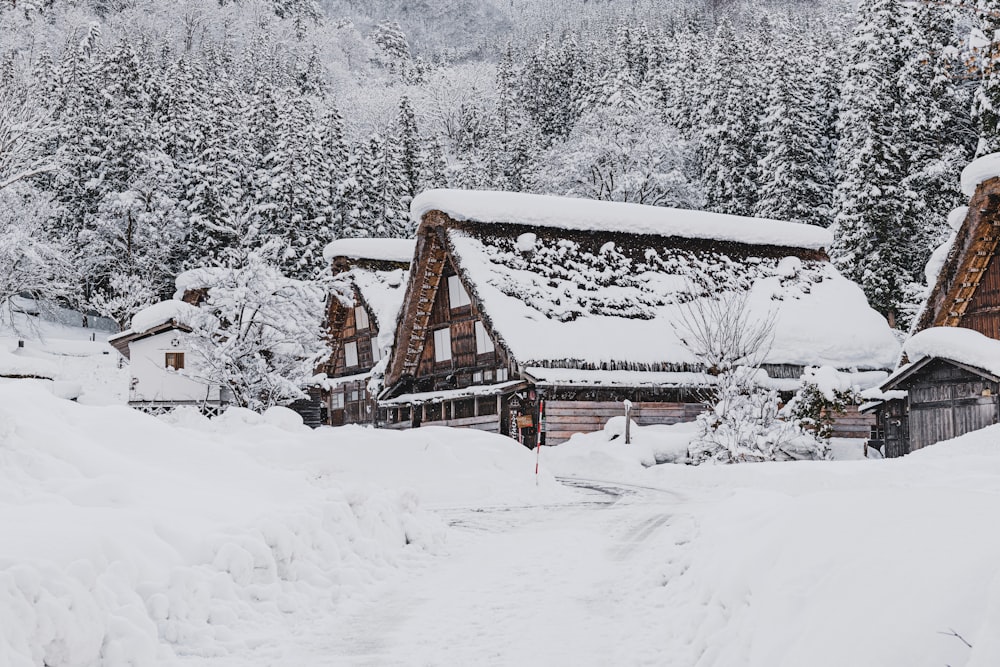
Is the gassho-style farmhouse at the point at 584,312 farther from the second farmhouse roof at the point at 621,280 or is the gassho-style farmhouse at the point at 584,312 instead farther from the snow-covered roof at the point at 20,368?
the snow-covered roof at the point at 20,368

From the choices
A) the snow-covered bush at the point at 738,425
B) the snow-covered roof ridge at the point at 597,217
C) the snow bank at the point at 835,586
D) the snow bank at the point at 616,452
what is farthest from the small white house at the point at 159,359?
the snow bank at the point at 835,586

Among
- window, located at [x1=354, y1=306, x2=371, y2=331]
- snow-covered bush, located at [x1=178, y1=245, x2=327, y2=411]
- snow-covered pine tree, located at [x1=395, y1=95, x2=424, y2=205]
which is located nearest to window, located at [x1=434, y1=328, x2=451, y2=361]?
snow-covered bush, located at [x1=178, y1=245, x2=327, y2=411]

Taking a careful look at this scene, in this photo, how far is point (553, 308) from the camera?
28859mm

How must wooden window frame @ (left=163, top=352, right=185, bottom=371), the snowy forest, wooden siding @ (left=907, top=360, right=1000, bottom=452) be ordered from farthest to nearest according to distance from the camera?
wooden window frame @ (left=163, top=352, right=185, bottom=371), the snowy forest, wooden siding @ (left=907, top=360, right=1000, bottom=452)

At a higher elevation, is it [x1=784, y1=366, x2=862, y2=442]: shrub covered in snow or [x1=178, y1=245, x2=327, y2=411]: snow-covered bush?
[x1=178, y1=245, x2=327, y2=411]: snow-covered bush

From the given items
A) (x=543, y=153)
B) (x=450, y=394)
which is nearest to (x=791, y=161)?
(x=450, y=394)

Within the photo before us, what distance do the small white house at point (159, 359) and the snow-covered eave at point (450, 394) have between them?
47.1ft

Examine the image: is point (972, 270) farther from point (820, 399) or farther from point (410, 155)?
point (410, 155)

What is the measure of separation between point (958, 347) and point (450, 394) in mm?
16089

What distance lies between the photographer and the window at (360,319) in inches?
1639

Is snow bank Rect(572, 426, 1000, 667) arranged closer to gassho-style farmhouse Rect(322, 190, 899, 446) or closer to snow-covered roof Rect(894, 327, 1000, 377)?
snow-covered roof Rect(894, 327, 1000, 377)

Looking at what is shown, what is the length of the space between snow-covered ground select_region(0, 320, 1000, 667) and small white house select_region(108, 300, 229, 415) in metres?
35.5

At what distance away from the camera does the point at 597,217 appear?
32.1 m

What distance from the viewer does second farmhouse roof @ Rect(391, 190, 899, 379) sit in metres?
28.4
